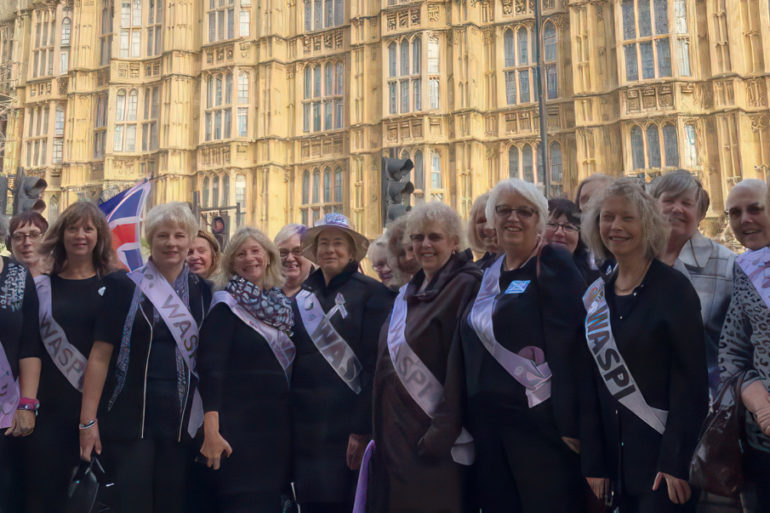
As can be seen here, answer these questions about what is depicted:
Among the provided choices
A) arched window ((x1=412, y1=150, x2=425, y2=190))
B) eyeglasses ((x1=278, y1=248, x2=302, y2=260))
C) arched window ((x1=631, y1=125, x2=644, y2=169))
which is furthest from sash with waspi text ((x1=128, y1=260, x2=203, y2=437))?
arched window ((x1=412, y1=150, x2=425, y2=190))

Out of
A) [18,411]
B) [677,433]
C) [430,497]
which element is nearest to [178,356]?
[18,411]

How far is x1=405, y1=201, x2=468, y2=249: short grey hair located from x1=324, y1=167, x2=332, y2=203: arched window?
19.6 m

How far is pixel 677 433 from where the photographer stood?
8.44ft

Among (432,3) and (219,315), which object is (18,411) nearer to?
(219,315)

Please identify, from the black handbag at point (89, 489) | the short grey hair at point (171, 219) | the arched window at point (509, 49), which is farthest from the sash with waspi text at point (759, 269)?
the arched window at point (509, 49)

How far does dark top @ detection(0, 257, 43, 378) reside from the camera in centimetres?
386

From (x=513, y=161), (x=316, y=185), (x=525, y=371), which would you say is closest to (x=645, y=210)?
(x=525, y=371)

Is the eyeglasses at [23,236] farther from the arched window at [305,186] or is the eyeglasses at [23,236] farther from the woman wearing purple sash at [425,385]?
the arched window at [305,186]

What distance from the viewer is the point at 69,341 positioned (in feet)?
12.8

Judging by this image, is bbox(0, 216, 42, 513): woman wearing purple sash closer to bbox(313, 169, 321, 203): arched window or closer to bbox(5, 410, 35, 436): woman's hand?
bbox(5, 410, 35, 436): woman's hand

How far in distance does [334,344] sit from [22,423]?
1.88m

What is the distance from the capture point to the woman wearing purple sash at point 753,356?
8.65ft

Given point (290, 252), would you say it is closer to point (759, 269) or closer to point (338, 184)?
point (759, 269)

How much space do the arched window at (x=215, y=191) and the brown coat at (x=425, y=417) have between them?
69.9 feet
